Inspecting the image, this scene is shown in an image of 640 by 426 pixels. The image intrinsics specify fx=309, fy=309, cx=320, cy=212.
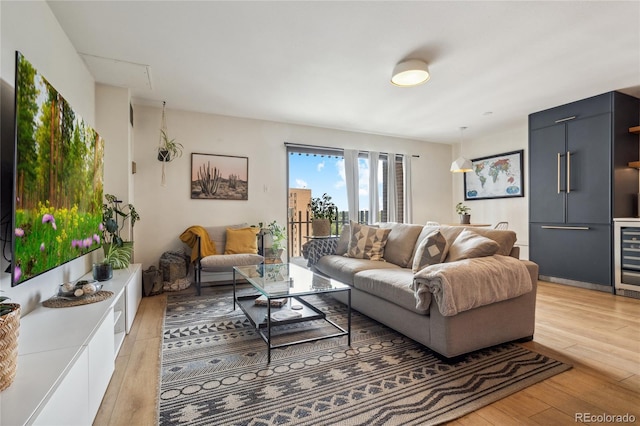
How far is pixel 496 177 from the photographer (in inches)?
219

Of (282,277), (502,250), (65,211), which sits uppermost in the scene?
(65,211)

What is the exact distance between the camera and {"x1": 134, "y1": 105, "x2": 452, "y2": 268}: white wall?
13.5ft

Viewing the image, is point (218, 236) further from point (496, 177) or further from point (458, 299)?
point (496, 177)

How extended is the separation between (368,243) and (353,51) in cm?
194

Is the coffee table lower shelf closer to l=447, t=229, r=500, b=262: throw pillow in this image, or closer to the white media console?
the white media console

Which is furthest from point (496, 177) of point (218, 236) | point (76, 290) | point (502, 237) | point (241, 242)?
point (76, 290)

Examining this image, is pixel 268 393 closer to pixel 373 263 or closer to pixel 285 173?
pixel 373 263

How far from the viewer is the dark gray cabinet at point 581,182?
376 centimetres

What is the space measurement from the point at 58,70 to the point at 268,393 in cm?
272

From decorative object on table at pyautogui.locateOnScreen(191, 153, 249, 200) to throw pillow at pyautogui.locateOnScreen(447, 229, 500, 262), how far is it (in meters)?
3.11

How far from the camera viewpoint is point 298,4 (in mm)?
2137

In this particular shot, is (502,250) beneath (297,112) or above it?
beneath

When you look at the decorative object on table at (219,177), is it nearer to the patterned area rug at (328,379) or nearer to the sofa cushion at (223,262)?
the sofa cushion at (223,262)

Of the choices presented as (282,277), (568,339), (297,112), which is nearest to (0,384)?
(282,277)
